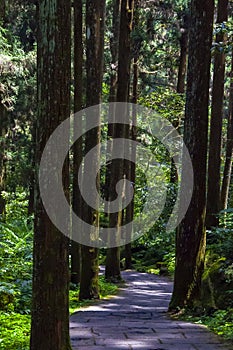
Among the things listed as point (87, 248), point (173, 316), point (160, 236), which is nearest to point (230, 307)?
point (173, 316)

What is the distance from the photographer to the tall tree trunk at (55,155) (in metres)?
4.70

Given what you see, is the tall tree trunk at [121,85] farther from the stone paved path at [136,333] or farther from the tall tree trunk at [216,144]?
the stone paved path at [136,333]

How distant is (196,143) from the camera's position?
9273 mm

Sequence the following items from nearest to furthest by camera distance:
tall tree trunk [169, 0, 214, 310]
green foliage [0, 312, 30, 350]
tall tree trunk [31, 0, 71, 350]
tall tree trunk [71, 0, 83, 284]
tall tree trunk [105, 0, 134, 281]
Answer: tall tree trunk [31, 0, 71, 350], green foliage [0, 312, 30, 350], tall tree trunk [169, 0, 214, 310], tall tree trunk [71, 0, 83, 284], tall tree trunk [105, 0, 134, 281]

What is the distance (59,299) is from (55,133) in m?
1.59

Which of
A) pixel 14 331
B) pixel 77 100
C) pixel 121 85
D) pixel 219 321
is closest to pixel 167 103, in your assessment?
pixel 121 85

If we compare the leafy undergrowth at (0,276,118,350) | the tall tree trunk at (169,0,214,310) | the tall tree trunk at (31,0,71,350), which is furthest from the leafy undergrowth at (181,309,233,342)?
the tall tree trunk at (31,0,71,350)

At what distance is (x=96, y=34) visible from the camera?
1155 cm

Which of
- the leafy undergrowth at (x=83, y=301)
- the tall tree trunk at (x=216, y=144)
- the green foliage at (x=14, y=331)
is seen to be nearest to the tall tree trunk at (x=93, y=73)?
the leafy undergrowth at (x=83, y=301)

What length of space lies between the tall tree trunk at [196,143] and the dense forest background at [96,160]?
19 mm

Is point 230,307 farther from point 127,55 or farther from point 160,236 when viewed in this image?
point 160,236

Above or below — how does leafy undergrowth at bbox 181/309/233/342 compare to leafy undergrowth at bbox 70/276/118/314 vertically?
above

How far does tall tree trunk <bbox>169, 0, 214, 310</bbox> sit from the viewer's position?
9.26 metres

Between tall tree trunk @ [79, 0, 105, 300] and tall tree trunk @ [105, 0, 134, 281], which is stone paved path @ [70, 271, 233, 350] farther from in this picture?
tall tree trunk @ [105, 0, 134, 281]
